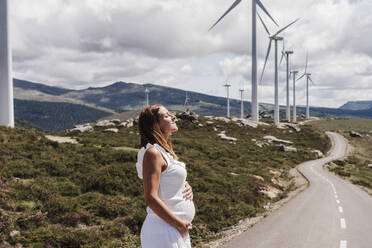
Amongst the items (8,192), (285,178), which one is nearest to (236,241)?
(8,192)

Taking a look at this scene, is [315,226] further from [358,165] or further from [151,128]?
[358,165]

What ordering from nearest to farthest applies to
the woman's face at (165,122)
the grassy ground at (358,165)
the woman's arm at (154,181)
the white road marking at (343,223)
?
the woman's arm at (154,181)
the woman's face at (165,122)
the white road marking at (343,223)
the grassy ground at (358,165)

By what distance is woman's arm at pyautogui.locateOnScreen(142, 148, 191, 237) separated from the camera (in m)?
3.88

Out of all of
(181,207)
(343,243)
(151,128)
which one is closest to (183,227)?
(181,207)

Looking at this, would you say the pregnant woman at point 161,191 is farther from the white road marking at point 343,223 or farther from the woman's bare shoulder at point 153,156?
the white road marking at point 343,223

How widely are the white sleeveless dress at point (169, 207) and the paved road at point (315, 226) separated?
8.40m

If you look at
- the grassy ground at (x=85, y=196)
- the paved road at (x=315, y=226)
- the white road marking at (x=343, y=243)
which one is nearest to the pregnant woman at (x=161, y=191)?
the paved road at (x=315, y=226)

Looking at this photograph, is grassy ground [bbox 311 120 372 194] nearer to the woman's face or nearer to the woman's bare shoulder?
the woman's face

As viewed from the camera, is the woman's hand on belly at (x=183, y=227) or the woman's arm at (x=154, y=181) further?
the woman's hand on belly at (x=183, y=227)

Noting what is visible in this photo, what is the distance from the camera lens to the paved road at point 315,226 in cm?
1176

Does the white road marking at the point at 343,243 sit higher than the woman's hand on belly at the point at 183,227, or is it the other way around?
the woman's hand on belly at the point at 183,227

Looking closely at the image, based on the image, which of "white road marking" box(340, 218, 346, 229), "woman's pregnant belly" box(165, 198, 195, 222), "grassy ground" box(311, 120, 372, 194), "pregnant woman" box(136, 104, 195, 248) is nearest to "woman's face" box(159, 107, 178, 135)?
"pregnant woman" box(136, 104, 195, 248)

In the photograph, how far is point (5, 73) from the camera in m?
28.7

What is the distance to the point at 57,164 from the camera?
2042 centimetres
